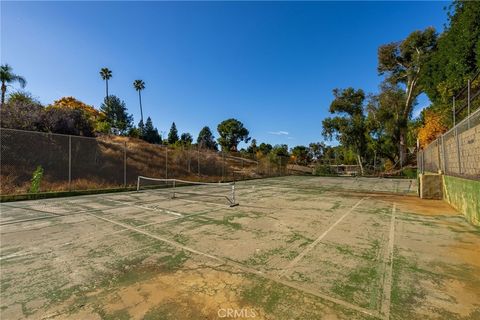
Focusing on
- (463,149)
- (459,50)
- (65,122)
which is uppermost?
(459,50)

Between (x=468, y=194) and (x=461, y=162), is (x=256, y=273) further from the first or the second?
(x=461, y=162)

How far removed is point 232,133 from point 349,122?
28.8 meters

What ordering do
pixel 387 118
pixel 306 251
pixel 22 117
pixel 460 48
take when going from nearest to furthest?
pixel 306 251 → pixel 460 48 → pixel 22 117 → pixel 387 118

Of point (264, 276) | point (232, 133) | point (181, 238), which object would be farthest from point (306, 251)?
point (232, 133)

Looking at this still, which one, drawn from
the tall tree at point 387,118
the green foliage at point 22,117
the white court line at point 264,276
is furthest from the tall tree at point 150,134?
the white court line at point 264,276

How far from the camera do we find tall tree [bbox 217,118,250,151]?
174 feet

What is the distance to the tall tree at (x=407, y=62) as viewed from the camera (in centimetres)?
2592

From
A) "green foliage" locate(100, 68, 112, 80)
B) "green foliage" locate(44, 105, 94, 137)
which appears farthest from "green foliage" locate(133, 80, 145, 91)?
"green foliage" locate(44, 105, 94, 137)

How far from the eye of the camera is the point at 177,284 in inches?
110

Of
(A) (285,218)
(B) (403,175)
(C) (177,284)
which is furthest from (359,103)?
(C) (177,284)

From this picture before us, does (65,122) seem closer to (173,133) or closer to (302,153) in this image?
(173,133)

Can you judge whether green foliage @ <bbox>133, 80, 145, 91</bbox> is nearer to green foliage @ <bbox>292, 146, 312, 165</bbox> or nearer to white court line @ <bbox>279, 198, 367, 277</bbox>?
green foliage @ <bbox>292, 146, 312, 165</bbox>

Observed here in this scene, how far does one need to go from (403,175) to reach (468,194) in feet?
73.5

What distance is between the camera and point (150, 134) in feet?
162
